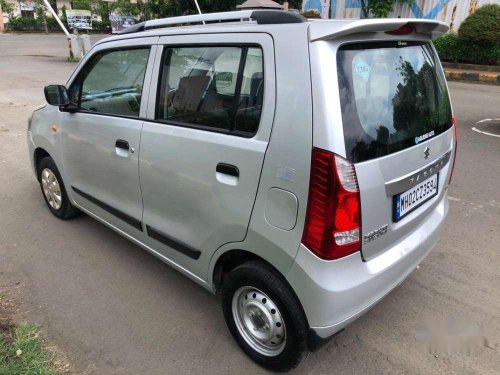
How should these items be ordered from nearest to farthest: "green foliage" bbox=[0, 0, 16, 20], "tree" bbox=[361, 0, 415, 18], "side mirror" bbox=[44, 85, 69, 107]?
"side mirror" bbox=[44, 85, 69, 107]
"tree" bbox=[361, 0, 415, 18]
"green foliage" bbox=[0, 0, 16, 20]

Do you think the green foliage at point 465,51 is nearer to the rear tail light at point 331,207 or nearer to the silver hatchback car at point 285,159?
the silver hatchback car at point 285,159

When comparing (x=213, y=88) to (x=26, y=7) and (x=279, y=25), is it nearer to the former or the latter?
(x=279, y=25)

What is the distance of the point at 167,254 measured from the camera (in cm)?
284

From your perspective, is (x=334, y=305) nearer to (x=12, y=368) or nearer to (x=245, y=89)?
(x=245, y=89)

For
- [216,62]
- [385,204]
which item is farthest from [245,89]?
[385,204]

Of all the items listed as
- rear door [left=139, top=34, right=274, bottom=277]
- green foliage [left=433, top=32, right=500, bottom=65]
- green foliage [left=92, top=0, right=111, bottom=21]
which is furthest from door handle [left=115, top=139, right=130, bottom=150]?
green foliage [left=92, top=0, right=111, bottom=21]

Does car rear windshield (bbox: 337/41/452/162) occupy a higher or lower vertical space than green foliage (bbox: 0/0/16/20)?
lower

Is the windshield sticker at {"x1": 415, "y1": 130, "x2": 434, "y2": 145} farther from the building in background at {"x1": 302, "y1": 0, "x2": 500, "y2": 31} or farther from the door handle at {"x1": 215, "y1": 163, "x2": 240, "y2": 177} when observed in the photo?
the building in background at {"x1": 302, "y1": 0, "x2": 500, "y2": 31}

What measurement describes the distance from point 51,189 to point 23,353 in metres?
2.07

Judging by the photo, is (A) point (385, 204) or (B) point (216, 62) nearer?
(A) point (385, 204)

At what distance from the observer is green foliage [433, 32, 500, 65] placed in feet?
45.1

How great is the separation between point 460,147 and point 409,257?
14.8 ft

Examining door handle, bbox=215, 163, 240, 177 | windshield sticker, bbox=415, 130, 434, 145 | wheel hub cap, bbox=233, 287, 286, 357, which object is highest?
windshield sticker, bbox=415, 130, 434, 145

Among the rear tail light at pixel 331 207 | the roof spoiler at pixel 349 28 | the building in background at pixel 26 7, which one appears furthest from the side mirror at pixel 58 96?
the building in background at pixel 26 7
